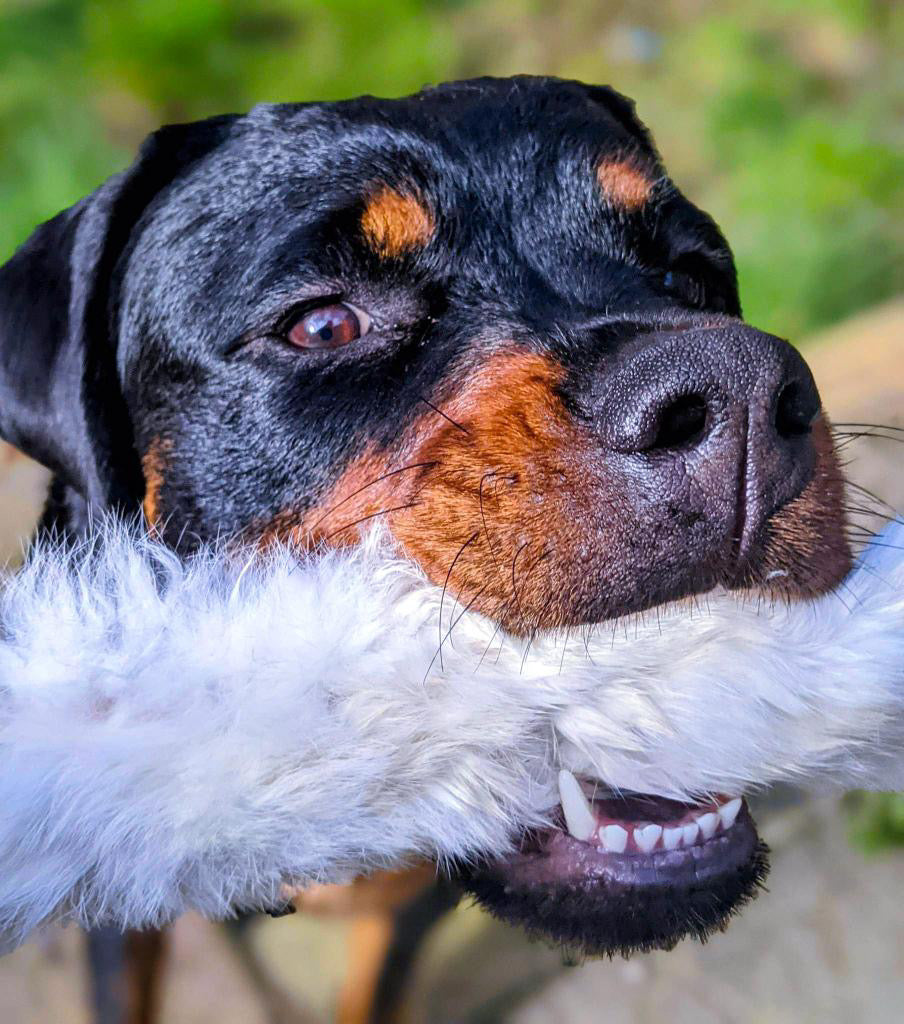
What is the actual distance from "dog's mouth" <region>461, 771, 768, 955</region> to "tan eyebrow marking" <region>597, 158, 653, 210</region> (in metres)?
1.11

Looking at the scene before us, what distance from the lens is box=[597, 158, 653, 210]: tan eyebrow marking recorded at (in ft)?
6.70

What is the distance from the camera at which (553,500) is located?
58.0 inches

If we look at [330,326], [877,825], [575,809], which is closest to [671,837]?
[575,809]

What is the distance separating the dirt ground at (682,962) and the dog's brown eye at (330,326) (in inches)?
65.3

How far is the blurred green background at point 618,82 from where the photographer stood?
4.82m

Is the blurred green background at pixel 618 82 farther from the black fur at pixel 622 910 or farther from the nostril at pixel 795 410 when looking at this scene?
the black fur at pixel 622 910

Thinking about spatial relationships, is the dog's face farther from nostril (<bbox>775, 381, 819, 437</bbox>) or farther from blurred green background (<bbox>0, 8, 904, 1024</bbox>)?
blurred green background (<bbox>0, 8, 904, 1024</bbox>)

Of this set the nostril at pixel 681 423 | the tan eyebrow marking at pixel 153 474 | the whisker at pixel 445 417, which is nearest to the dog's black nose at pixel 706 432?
the nostril at pixel 681 423

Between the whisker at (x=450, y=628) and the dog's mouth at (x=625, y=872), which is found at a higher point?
the whisker at (x=450, y=628)

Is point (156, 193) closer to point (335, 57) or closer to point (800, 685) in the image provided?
point (800, 685)

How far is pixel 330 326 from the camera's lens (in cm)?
185

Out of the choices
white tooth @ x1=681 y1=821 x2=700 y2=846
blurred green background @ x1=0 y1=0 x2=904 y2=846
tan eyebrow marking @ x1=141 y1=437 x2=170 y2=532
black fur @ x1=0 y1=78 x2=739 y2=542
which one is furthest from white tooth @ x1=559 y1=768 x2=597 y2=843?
blurred green background @ x1=0 y1=0 x2=904 y2=846

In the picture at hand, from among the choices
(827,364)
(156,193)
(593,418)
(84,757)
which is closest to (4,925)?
(84,757)

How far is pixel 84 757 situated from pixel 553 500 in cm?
65
